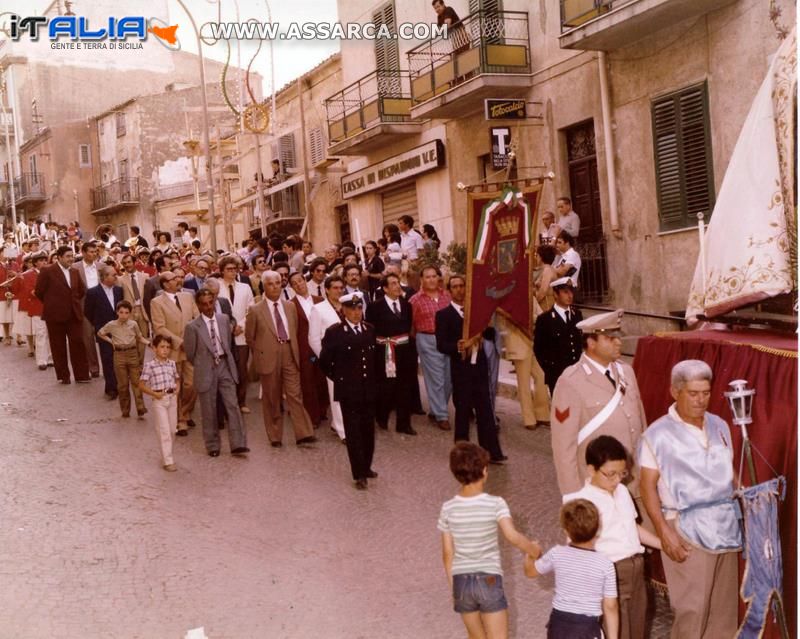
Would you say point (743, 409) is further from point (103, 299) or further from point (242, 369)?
point (103, 299)

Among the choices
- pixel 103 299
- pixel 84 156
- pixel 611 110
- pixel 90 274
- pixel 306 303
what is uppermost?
pixel 84 156

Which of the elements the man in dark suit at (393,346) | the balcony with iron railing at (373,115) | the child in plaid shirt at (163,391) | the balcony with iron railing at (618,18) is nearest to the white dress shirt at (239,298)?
the child in plaid shirt at (163,391)

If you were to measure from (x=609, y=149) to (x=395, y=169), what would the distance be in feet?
25.6

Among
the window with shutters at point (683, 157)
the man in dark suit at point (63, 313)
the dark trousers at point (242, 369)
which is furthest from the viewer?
the man in dark suit at point (63, 313)

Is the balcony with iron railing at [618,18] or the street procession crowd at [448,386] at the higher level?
the balcony with iron railing at [618,18]

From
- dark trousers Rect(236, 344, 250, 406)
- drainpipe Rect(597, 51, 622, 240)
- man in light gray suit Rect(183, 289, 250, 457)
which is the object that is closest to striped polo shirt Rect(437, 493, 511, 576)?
man in light gray suit Rect(183, 289, 250, 457)

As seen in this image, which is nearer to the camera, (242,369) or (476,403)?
(476,403)

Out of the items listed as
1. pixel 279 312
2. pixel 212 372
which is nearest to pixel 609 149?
pixel 279 312

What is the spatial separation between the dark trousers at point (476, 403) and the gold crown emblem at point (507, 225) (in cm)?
129

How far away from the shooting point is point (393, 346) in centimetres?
1057

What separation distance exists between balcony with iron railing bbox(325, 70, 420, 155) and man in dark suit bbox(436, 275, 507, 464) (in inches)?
496

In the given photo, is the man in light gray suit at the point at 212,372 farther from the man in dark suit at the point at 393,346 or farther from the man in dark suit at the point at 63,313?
the man in dark suit at the point at 63,313

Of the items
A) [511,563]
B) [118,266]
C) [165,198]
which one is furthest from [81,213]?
[511,563]

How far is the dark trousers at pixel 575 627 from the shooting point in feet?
13.2
